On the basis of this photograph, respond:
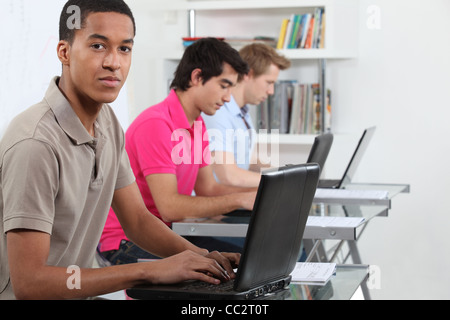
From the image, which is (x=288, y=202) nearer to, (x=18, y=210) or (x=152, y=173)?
(x=18, y=210)

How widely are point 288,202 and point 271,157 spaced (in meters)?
2.80

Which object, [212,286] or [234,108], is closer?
[212,286]

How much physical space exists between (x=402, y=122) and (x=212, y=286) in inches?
116

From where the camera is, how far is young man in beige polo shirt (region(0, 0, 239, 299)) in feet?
3.92

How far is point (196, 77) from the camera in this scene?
2.61 m

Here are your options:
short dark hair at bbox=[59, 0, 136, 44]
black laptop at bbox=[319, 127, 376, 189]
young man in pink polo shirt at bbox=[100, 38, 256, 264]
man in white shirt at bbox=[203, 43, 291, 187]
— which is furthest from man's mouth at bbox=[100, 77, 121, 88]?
black laptop at bbox=[319, 127, 376, 189]

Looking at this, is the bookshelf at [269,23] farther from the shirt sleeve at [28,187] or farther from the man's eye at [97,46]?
the shirt sleeve at [28,187]

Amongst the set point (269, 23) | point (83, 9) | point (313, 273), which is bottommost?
point (313, 273)

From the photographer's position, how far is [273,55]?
3418 millimetres

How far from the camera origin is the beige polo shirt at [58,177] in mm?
1210

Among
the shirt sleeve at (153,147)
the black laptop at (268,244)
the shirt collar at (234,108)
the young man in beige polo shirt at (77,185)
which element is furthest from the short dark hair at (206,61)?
the black laptop at (268,244)

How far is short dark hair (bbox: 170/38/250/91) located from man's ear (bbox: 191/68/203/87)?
1 cm

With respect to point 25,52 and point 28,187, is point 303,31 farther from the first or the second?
point 28,187

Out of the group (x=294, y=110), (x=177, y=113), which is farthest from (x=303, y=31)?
(x=177, y=113)
